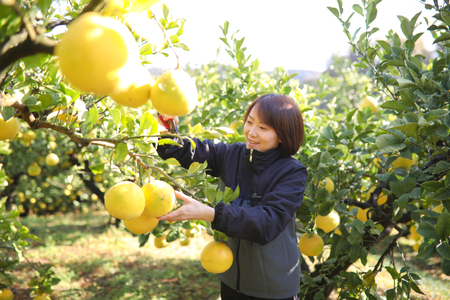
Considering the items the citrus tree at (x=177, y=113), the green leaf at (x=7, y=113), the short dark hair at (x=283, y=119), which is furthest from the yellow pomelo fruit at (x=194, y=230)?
the green leaf at (x=7, y=113)

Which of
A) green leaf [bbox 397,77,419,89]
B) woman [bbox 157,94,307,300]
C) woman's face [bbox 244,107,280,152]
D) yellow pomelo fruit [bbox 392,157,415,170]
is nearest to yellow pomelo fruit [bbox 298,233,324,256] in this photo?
woman [bbox 157,94,307,300]

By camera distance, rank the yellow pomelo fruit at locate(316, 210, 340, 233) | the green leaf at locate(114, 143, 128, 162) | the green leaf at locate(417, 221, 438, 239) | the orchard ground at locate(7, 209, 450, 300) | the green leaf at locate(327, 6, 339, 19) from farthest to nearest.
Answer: the orchard ground at locate(7, 209, 450, 300), the green leaf at locate(327, 6, 339, 19), the yellow pomelo fruit at locate(316, 210, 340, 233), the green leaf at locate(417, 221, 438, 239), the green leaf at locate(114, 143, 128, 162)

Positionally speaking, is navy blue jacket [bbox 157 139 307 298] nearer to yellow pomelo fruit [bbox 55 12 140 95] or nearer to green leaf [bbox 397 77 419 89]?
green leaf [bbox 397 77 419 89]

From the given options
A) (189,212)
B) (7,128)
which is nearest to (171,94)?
(189,212)

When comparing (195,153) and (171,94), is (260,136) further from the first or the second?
(171,94)

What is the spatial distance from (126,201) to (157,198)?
9 centimetres

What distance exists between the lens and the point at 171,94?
638mm

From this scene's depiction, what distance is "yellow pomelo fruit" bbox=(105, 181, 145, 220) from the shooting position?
788 mm

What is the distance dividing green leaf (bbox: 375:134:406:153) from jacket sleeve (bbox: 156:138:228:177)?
0.65 metres

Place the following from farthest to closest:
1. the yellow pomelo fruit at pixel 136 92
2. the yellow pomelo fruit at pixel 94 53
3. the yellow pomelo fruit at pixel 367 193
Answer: the yellow pomelo fruit at pixel 367 193
the yellow pomelo fruit at pixel 136 92
the yellow pomelo fruit at pixel 94 53

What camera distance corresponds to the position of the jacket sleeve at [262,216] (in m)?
0.99

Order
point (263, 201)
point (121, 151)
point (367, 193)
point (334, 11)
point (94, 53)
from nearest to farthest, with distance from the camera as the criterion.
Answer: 1. point (94, 53)
2. point (121, 151)
3. point (263, 201)
4. point (334, 11)
5. point (367, 193)

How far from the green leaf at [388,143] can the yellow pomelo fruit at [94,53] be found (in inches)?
39.2

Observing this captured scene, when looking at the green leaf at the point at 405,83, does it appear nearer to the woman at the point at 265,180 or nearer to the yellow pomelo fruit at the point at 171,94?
the woman at the point at 265,180
